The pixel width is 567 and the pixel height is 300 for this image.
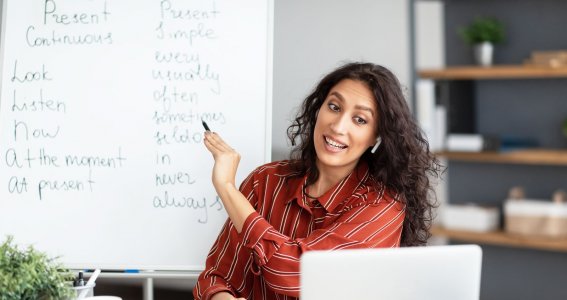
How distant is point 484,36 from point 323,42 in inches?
46.0

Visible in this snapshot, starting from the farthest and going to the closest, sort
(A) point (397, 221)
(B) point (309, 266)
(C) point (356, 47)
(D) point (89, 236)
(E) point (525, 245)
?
(E) point (525, 245), (C) point (356, 47), (D) point (89, 236), (A) point (397, 221), (B) point (309, 266)

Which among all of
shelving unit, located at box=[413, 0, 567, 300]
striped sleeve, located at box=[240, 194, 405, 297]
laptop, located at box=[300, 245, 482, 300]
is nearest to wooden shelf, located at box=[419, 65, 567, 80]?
shelving unit, located at box=[413, 0, 567, 300]

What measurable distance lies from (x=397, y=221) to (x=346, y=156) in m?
0.21

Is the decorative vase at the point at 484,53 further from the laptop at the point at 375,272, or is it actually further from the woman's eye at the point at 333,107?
the laptop at the point at 375,272

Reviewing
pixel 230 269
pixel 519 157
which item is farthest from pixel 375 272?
pixel 519 157

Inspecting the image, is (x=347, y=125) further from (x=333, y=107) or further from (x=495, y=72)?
(x=495, y=72)

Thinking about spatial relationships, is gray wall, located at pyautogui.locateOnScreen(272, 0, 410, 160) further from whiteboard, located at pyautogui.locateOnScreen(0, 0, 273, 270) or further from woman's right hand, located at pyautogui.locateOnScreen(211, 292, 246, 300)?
woman's right hand, located at pyautogui.locateOnScreen(211, 292, 246, 300)

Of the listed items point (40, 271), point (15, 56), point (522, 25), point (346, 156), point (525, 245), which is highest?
point (522, 25)

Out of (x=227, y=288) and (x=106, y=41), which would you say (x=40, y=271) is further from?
(x=106, y=41)

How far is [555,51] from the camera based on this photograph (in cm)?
329

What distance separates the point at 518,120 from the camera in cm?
344

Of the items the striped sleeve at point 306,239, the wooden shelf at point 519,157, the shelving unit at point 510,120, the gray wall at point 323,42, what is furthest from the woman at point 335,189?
the shelving unit at point 510,120

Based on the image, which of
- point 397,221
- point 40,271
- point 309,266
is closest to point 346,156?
point 397,221

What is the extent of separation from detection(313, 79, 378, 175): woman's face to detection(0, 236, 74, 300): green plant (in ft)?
2.48
